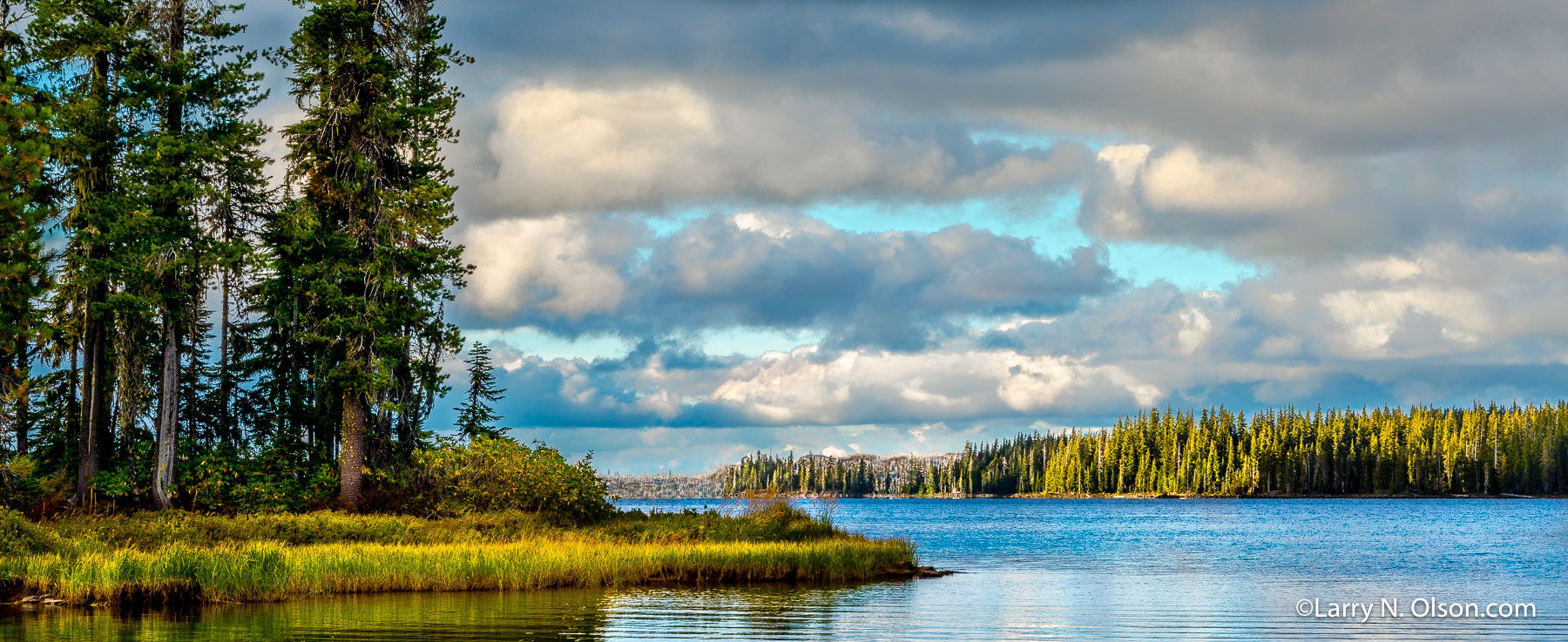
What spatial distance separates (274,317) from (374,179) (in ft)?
20.1

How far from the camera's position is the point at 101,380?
45.1 meters

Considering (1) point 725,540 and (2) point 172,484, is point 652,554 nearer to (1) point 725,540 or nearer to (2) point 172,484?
(1) point 725,540

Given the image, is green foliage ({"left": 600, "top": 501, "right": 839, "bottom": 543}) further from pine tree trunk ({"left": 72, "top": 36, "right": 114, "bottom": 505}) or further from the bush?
pine tree trunk ({"left": 72, "top": 36, "right": 114, "bottom": 505})

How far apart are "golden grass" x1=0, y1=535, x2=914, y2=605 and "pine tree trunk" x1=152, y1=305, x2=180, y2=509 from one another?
12.0 m

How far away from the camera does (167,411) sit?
44000 millimetres

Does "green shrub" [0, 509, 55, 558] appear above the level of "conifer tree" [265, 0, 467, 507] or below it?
below

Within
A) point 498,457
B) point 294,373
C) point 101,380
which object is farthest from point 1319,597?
point 101,380

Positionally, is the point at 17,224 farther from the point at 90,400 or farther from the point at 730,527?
the point at 730,527

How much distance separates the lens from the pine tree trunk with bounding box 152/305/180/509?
43.9 m

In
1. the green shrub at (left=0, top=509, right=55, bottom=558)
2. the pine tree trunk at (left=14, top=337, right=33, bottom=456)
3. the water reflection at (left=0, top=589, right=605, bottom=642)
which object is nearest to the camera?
the water reflection at (left=0, top=589, right=605, bottom=642)

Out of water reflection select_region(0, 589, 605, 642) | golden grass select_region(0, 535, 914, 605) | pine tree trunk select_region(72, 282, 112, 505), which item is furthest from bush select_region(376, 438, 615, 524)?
water reflection select_region(0, 589, 605, 642)

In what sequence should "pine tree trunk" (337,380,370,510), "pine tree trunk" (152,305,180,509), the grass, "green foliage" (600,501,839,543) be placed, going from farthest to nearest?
"pine tree trunk" (337,380,370,510) → "pine tree trunk" (152,305,180,509) → "green foliage" (600,501,839,543) → the grass

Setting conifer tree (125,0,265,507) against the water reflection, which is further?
conifer tree (125,0,265,507)

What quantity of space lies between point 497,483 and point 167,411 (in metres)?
11.8
